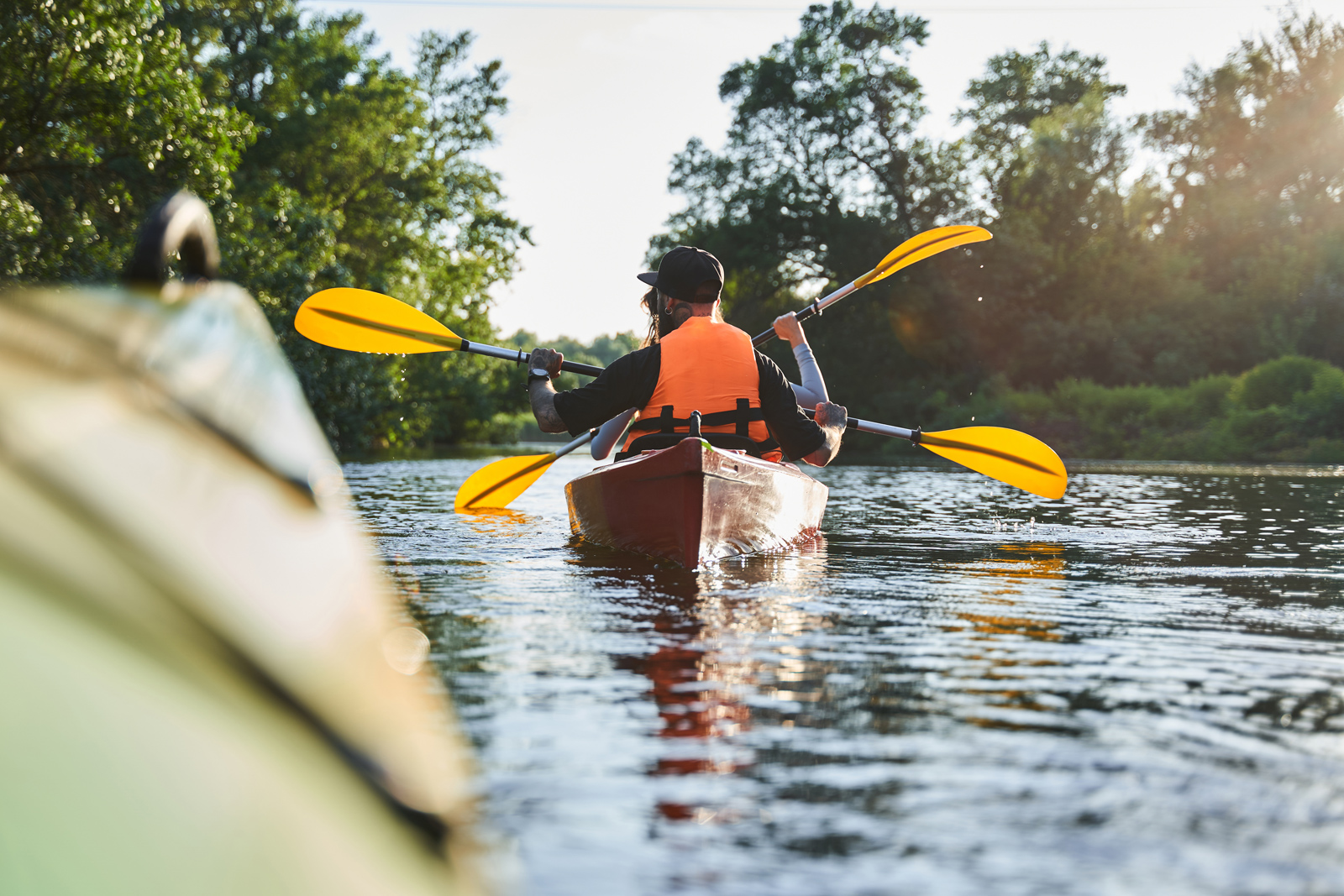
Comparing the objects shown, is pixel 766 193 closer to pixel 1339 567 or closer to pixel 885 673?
pixel 1339 567

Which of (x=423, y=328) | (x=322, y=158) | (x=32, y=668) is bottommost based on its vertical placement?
(x=32, y=668)

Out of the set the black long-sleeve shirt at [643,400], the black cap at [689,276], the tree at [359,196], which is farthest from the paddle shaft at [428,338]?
the tree at [359,196]

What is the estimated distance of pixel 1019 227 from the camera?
1200 inches

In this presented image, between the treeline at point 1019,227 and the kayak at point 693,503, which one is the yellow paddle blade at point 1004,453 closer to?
the kayak at point 693,503

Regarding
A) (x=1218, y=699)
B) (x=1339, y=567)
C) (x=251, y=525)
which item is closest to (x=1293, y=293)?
(x=1339, y=567)

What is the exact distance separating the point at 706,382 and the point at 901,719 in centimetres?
358

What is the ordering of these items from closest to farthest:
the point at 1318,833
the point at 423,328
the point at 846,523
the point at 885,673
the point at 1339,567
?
the point at 1318,833 → the point at 885,673 → the point at 1339,567 → the point at 423,328 → the point at 846,523

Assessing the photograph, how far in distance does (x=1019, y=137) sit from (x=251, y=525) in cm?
3688

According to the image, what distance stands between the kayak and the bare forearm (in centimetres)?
38

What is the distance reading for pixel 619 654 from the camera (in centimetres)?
352

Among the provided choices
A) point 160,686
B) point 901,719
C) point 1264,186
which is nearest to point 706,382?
point 901,719

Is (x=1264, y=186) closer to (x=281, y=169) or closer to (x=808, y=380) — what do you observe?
(x=281, y=169)

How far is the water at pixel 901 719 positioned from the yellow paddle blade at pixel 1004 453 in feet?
7.12

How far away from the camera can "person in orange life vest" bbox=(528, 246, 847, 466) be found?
604 centimetres
